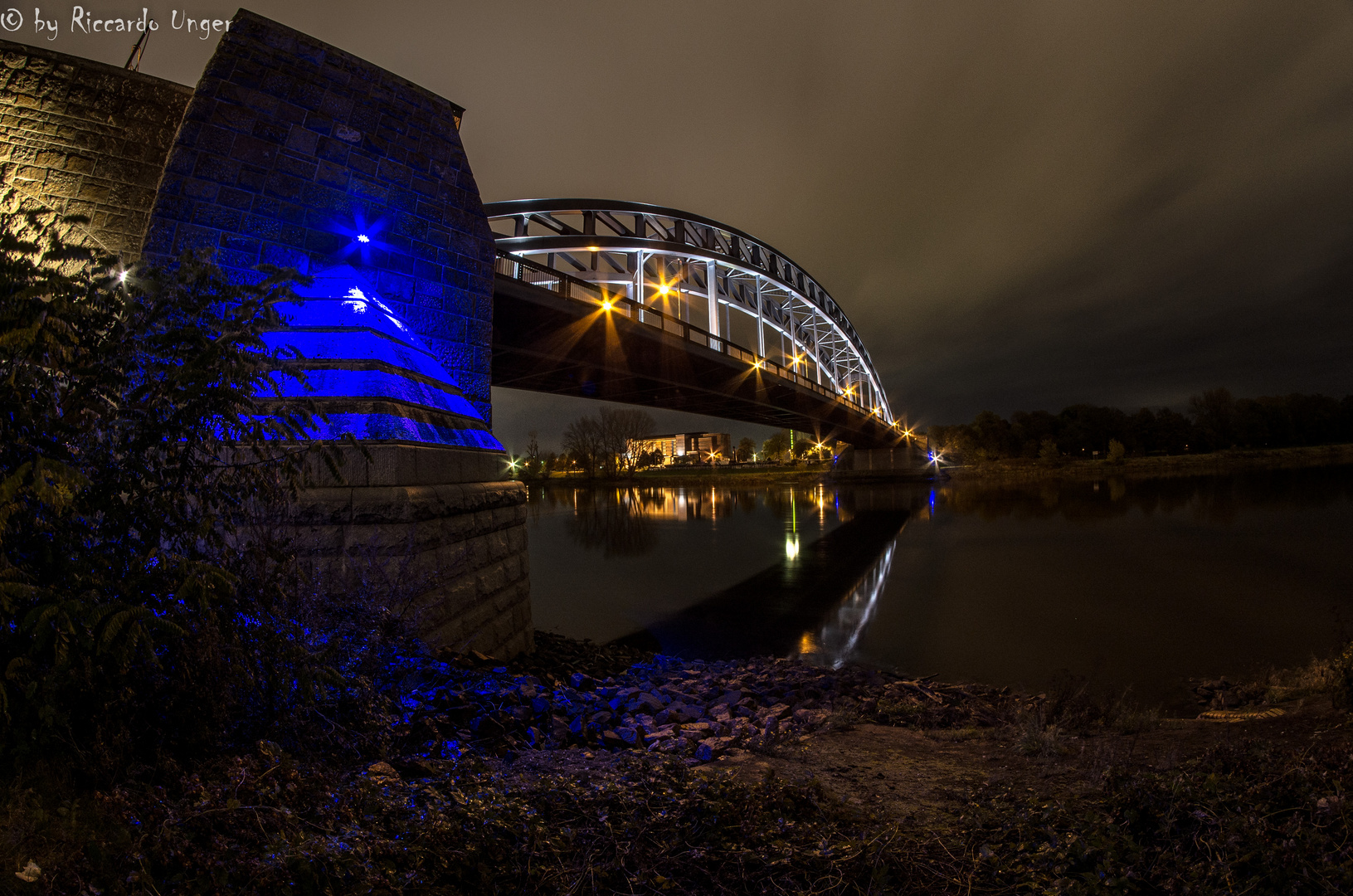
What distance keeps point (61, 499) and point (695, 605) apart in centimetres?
1358

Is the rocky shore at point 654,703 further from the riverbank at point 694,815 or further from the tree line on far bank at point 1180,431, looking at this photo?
the tree line on far bank at point 1180,431

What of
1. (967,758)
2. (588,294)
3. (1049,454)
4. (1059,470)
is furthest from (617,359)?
(1049,454)

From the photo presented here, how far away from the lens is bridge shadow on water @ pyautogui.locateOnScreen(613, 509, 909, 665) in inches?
444

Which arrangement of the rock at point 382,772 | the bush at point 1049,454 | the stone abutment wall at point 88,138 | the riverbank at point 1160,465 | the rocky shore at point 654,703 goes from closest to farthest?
the rock at point 382,772
the rocky shore at point 654,703
the stone abutment wall at point 88,138
the riverbank at point 1160,465
the bush at point 1049,454

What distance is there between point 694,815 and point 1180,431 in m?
141

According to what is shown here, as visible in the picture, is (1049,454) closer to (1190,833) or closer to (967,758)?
(967,758)

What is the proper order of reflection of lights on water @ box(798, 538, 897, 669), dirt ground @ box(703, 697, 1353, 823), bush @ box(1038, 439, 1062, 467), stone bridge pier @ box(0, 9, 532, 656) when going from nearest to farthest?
dirt ground @ box(703, 697, 1353, 823) → stone bridge pier @ box(0, 9, 532, 656) → reflection of lights on water @ box(798, 538, 897, 669) → bush @ box(1038, 439, 1062, 467)

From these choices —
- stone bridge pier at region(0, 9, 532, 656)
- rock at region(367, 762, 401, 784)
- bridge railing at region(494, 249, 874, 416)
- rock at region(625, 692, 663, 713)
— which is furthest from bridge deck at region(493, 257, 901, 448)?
rock at region(367, 762, 401, 784)

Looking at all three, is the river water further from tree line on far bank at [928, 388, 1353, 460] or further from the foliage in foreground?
tree line on far bank at [928, 388, 1353, 460]

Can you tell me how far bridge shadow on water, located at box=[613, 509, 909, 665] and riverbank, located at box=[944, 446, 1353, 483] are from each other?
2557 inches

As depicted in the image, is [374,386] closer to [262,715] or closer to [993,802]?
[262,715]

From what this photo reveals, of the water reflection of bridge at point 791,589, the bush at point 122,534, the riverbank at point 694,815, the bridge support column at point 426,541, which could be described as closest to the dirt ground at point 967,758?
the riverbank at point 694,815

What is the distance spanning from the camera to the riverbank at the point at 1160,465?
77875mm

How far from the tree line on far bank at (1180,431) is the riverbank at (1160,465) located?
14.4 feet
